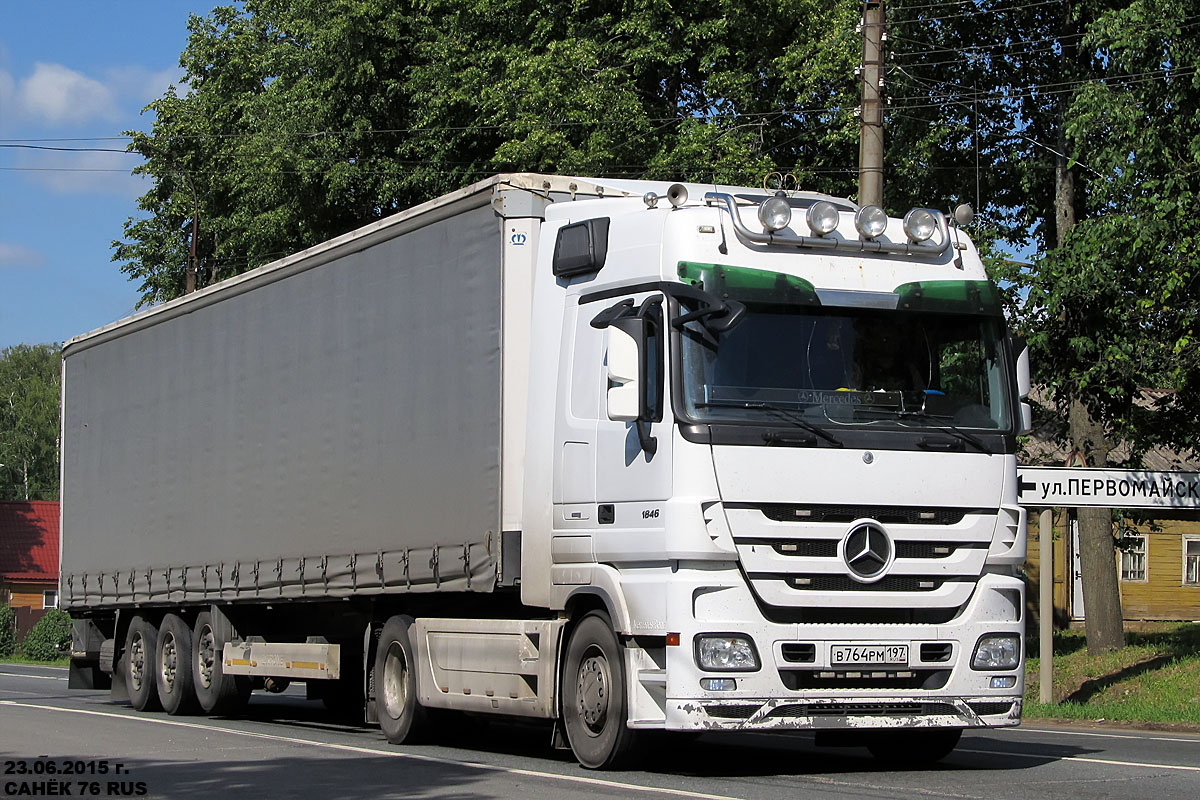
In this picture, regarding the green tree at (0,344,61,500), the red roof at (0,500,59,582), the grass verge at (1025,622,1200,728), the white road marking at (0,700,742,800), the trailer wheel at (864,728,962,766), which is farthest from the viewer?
the green tree at (0,344,61,500)

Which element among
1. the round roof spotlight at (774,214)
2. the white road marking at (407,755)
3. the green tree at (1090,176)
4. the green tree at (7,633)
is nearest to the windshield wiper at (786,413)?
the round roof spotlight at (774,214)

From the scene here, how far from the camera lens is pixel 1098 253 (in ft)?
66.2

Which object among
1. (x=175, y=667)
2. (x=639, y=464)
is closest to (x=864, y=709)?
(x=639, y=464)

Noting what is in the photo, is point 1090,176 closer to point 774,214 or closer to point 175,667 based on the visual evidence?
point 175,667

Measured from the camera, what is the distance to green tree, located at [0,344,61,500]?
4038 inches

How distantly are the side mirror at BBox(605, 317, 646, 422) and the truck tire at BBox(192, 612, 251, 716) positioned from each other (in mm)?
8271

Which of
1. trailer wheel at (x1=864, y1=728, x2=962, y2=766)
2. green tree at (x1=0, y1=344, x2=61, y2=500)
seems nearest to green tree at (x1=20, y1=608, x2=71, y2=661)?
trailer wheel at (x1=864, y1=728, x2=962, y2=766)

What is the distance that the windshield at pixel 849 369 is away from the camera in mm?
10469

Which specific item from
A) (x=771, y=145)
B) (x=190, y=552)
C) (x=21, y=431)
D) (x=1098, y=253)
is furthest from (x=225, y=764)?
(x=21, y=431)

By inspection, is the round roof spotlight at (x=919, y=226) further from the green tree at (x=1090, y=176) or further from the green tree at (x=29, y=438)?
the green tree at (x=29, y=438)

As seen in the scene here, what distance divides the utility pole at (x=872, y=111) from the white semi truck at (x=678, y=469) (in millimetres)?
5957

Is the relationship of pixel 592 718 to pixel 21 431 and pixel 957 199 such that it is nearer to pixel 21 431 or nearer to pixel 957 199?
pixel 957 199

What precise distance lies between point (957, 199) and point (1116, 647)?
7720 millimetres

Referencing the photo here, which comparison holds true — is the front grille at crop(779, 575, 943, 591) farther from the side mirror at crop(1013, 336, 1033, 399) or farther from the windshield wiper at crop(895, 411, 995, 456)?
the side mirror at crop(1013, 336, 1033, 399)
